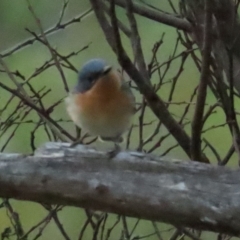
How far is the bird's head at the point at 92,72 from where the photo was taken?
1.23 metres

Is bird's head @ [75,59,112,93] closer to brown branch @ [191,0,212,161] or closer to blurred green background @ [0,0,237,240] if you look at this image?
brown branch @ [191,0,212,161]

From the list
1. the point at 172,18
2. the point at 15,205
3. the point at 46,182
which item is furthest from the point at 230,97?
the point at 15,205

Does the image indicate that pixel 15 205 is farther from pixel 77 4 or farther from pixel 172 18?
pixel 172 18

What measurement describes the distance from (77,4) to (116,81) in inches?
54.8

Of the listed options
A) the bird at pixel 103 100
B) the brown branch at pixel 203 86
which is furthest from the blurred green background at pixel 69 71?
the brown branch at pixel 203 86

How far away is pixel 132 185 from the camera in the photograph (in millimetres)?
876

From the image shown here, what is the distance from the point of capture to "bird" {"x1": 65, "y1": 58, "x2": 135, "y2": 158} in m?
1.23

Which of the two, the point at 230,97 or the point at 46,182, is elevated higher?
the point at 230,97

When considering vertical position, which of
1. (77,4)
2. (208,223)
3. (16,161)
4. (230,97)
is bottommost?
(208,223)

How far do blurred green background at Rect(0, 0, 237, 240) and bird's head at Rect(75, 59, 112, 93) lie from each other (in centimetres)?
91

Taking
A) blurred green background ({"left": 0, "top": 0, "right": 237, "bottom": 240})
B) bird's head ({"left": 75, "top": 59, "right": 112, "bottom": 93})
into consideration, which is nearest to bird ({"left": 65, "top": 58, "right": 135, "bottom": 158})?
bird's head ({"left": 75, "top": 59, "right": 112, "bottom": 93})

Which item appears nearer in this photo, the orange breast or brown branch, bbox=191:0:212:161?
brown branch, bbox=191:0:212:161

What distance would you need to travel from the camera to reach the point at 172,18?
1.20m

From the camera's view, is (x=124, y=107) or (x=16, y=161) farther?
(x=124, y=107)
